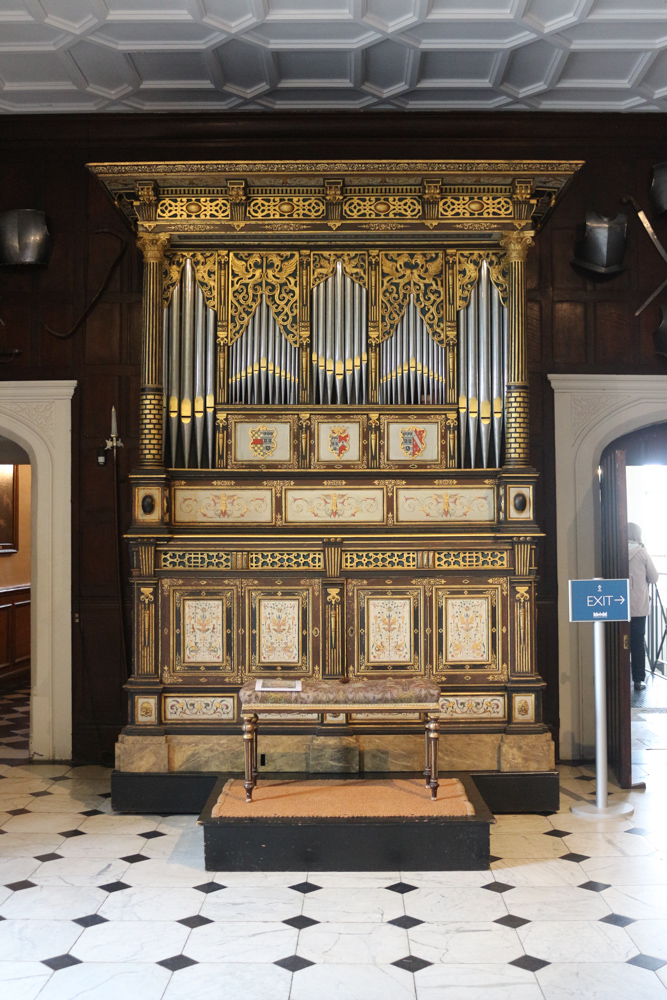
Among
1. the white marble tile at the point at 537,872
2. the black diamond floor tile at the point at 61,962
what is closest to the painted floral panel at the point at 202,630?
the white marble tile at the point at 537,872

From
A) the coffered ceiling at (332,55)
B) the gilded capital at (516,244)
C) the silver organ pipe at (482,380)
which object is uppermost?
the coffered ceiling at (332,55)

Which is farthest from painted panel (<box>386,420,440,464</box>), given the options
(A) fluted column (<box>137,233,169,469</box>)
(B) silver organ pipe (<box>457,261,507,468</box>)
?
(A) fluted column (<box>137,233,169,469</box>)

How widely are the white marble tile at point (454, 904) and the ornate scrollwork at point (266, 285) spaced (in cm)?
376

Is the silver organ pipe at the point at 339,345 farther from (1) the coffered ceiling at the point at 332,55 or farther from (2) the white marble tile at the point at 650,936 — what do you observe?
(2) the white marble tile at the point at 650,936

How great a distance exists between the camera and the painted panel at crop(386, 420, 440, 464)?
6598mm

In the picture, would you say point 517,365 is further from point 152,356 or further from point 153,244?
point 153,244

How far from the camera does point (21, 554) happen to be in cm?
1209

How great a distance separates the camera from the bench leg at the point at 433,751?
217 inches

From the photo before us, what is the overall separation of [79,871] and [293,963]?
1.66 meters

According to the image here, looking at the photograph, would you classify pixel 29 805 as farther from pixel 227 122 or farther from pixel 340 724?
pixel 227 122

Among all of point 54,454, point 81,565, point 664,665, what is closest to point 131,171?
point 54,454

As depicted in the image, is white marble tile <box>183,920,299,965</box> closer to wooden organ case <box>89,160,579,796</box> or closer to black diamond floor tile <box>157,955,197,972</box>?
black diamond floor tile <box>157,955,197,972</box>

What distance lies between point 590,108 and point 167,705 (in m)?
5.55

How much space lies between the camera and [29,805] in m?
6.38
